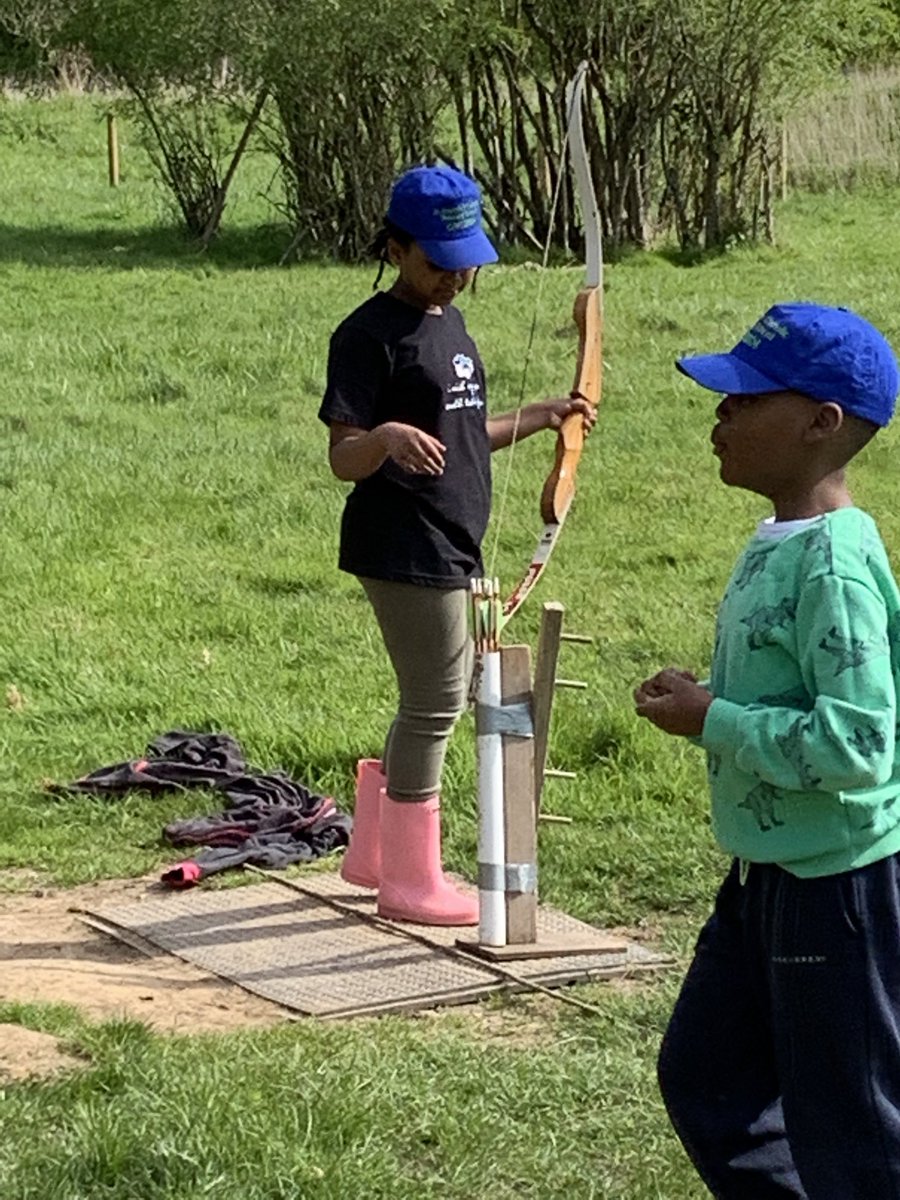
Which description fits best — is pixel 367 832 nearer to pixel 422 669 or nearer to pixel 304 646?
pixel 422 669

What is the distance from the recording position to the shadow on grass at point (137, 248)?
65.2 ft

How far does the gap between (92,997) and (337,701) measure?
9.14ft

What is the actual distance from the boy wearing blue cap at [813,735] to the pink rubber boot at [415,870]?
228cm

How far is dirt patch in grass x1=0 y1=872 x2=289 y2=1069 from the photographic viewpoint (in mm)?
5031

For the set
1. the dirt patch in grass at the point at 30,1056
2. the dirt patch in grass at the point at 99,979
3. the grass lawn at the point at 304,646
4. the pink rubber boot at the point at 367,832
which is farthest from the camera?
the pink rubber boot at the point at 367,832

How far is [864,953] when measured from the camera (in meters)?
3.20

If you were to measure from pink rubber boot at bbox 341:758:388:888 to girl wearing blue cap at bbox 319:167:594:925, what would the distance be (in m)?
0.13

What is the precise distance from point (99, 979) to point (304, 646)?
11.3 feet

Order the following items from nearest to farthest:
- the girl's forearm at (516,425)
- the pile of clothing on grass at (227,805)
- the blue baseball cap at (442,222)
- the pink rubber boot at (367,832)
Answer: the blue baseball cap at (442,222) < the girl's forearm at (516,425) < the pink rubber boot at (367,832) < the pile of clothing on grass at (227,805)

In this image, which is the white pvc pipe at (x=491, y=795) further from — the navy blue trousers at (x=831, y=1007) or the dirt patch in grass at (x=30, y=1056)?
the navy blue trousers at (x=831, y=1007)

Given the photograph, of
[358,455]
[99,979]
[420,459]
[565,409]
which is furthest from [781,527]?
[99,979]

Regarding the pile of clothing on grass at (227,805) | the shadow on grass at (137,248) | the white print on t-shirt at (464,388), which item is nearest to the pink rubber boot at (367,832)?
the pile of clothing on grass at (227,805)

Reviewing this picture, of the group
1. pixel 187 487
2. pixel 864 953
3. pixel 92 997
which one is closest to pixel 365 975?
pixel 92 997

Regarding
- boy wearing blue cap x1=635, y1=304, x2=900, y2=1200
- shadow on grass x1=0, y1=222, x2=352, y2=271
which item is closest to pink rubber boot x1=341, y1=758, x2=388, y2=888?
boy wearing blue cap x1=635, y1=304, x2=900, y2=1200
